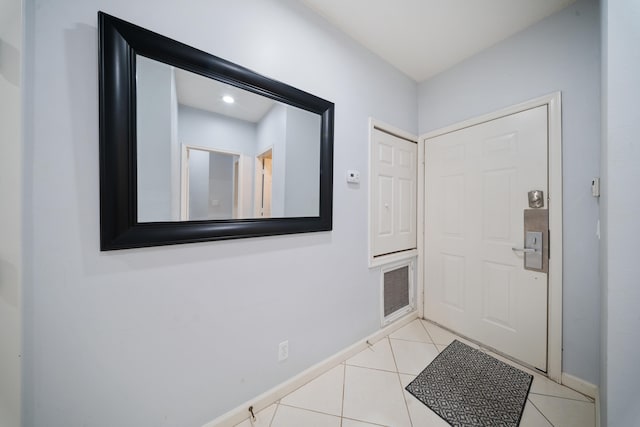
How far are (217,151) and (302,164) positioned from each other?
0.53m

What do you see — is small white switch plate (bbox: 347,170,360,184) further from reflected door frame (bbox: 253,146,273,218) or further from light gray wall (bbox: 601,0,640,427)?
light gray wall (bbox: 601,0,640,427)

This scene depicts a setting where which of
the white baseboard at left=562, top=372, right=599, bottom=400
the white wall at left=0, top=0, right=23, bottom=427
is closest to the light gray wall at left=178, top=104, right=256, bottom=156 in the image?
the white wall at left=0, top=0, right=23, bottom=427

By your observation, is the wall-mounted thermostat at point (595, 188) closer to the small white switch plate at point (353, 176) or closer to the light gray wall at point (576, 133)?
the light gray wall at point (576, 133)

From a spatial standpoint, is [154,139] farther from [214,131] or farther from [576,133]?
[576,133]

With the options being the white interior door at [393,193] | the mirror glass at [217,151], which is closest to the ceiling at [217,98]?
the mirror glass at [217,151]

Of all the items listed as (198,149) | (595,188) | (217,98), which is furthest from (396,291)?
(217,98)

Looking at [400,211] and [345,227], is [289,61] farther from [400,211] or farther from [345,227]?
[400,211]

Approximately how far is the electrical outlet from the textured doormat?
0.84 meters

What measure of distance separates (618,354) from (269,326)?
4.92ft

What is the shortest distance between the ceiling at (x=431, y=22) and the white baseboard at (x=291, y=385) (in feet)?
8.14

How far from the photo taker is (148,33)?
35.6 inches

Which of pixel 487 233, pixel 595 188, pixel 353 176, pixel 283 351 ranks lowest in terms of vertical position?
pixel 283 351

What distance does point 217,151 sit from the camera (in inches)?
45.4

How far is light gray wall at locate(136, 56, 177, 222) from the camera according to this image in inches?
35.6
